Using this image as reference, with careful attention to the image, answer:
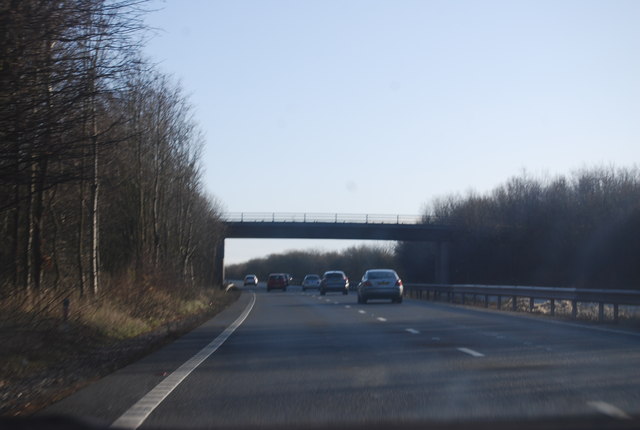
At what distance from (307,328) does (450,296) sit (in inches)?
954

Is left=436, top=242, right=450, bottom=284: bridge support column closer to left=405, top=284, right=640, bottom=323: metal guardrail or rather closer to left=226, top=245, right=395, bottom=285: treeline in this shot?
left=405, top=284, right=640, bottom=323: metal guardrail

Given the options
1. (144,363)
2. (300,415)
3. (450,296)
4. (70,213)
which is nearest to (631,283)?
(450,296)

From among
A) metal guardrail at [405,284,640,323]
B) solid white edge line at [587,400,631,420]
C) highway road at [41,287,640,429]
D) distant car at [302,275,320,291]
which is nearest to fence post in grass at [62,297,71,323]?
highway road at [41,287,640,429]

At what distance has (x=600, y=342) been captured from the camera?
56.0 ft

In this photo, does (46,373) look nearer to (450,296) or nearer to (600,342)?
(600,342)

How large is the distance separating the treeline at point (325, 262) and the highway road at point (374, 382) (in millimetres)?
92937

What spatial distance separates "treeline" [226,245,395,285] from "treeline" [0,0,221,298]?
6401cm

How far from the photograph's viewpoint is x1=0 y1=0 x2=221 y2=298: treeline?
11.7 m

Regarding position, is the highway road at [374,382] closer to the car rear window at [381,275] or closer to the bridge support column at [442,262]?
the car rear window at [381,275]

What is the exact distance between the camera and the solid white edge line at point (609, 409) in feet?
28.4

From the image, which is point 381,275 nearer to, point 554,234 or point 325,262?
point 554,234

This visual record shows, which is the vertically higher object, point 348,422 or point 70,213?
point 70,213

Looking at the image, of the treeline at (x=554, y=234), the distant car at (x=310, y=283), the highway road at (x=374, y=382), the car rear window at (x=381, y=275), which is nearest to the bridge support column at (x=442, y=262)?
the treeline at (x=554, y=234)

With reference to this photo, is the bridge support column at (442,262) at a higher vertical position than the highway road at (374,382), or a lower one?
higher
